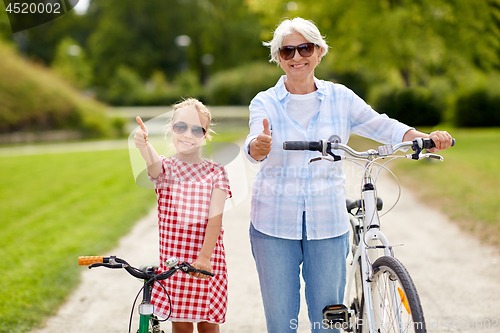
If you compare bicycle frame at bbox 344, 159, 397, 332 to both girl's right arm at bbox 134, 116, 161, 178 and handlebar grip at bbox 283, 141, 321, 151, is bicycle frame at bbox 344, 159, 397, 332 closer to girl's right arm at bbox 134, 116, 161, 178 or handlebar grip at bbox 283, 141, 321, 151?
handlebar grip at bbox 283, 141, 321, 151

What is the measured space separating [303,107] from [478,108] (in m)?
16.5

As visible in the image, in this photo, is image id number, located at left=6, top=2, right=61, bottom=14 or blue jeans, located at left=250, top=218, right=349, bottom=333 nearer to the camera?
blue jeans, located at left=250, top=218, right=349, bottom=333

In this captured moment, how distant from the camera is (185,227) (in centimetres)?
238

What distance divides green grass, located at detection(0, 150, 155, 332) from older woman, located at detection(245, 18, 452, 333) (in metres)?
2.26

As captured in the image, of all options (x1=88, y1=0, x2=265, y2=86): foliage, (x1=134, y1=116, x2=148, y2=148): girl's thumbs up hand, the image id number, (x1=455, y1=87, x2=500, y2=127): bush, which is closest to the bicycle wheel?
(x1=134, y1=116, x2=148, y2=148): girl's thumbs up hand

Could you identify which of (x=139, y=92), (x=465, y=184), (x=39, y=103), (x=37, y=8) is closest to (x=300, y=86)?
(x=37, y=8)

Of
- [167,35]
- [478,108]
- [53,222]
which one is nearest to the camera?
[53,222]

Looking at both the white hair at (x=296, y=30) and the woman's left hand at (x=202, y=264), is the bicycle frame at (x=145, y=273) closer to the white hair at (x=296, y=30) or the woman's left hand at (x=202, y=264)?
the woman's left hand at (x=202, y=264)

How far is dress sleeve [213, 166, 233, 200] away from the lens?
2383mm

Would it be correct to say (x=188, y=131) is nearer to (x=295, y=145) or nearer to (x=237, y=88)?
(x=295, y=145)

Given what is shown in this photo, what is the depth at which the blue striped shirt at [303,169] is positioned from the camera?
2357 mm

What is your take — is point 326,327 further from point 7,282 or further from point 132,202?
point 132,202

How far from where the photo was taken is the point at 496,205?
24.2 ft

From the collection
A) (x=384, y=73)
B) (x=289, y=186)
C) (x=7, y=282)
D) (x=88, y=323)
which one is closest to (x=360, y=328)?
(x=289, y=186)
